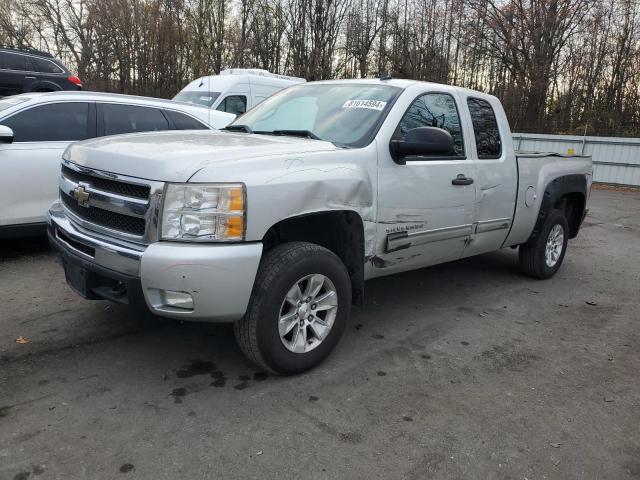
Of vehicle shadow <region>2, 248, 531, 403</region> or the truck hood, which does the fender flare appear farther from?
the truck hood

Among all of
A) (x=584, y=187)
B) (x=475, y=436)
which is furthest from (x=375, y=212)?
(x=584, y=187)

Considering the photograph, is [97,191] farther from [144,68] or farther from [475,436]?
[144,68]

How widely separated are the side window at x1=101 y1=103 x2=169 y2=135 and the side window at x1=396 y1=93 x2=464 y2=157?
125 inches

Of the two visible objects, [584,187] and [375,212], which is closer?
[375,212]

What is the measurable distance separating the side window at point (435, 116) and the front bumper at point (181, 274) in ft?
5.42

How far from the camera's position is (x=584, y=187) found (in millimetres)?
6121

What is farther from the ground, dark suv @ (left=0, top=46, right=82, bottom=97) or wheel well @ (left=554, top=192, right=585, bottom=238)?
dark suv @ (left=0, top=46, right=82, bottom=97)

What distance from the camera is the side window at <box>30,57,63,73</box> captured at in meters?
12.3

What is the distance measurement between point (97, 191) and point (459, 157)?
274cm

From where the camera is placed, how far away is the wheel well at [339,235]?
3.45m

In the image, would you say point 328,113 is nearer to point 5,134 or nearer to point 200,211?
point 200,211

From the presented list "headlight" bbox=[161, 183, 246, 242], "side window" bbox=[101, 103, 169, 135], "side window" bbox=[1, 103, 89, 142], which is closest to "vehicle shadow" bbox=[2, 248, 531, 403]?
"headlight" bbox=[161, 183, 246, 242]

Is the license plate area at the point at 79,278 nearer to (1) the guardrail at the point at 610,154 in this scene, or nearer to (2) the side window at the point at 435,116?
(2) the side window at the point at 435,116

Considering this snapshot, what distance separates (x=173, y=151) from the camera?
2982 mm
